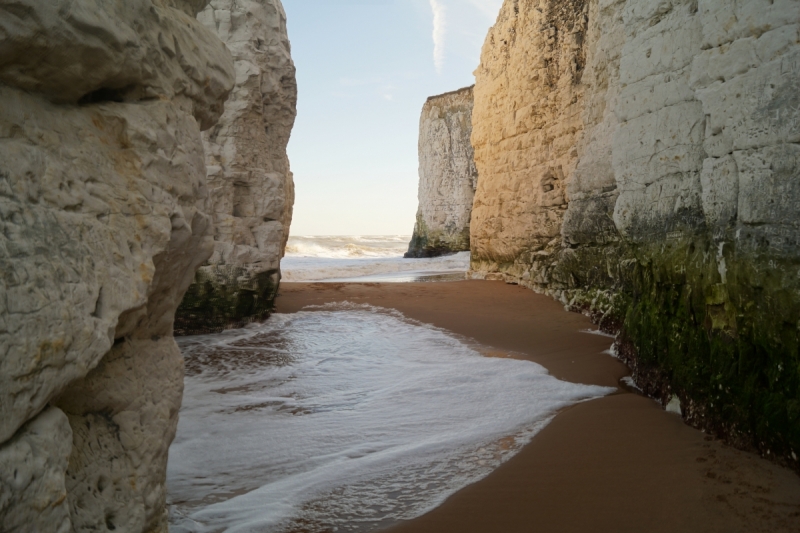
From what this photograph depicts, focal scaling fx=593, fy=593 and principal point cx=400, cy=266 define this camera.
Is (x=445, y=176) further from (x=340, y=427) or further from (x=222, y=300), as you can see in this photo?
(x=340, y=427)

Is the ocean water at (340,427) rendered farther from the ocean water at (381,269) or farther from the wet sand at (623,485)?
the ocean water at (381,269)

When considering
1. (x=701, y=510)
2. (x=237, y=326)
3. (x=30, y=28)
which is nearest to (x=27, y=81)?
(x=30, y=28)

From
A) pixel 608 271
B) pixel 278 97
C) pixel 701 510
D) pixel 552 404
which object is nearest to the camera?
pixel 701 510

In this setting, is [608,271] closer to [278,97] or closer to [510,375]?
[510,375]

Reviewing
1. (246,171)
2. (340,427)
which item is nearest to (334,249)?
(246,171)

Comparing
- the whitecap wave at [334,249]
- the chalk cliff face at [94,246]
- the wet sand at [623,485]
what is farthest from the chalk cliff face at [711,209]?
the whitecap wave at [334,249]

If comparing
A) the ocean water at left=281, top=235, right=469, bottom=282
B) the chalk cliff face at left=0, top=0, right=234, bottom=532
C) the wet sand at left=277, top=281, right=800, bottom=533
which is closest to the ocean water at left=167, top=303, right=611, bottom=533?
the wet sand at left=277, top=281, right=800, bottom=533

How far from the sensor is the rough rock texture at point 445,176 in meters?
25.9

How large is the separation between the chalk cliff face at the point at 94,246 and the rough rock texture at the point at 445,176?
23397 mm

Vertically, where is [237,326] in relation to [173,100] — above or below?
below

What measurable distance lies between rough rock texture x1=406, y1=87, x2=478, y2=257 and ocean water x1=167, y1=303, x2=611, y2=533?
65.6 ft

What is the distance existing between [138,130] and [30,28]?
452mm

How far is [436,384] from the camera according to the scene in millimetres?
4477

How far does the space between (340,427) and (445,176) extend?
24007 millimetres
